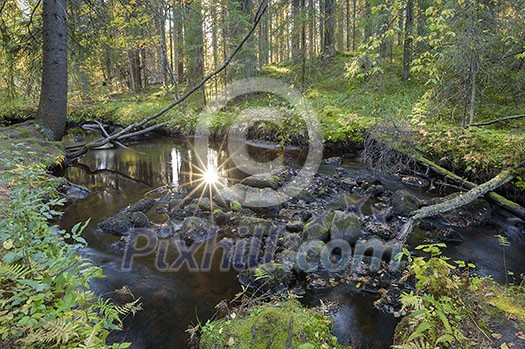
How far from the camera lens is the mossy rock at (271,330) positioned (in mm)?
2809

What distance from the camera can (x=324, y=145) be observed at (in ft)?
39.9

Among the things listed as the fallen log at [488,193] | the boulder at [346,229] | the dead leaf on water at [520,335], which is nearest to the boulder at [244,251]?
the boulder at [346,229]

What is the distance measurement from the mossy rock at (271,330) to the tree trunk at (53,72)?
878 cm

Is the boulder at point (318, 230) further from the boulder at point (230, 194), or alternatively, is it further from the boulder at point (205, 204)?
the boulder at point (205, 204)

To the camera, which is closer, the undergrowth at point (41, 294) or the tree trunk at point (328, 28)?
the undergrowth at point (41, 294)

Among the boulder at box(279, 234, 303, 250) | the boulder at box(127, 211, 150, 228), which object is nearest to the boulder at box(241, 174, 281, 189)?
the boulder at box(279, 234, 303, 250)

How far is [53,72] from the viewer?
877cm

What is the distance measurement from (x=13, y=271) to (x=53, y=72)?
8.87 meters

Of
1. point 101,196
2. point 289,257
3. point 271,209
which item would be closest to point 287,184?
point 271,209

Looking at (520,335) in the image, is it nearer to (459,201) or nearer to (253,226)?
(459,201)

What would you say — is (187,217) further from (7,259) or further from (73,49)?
(73,49)

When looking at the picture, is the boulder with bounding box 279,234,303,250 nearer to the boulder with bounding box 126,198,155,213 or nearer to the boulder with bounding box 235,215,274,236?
the boulder with bounding box 235,215,274,236

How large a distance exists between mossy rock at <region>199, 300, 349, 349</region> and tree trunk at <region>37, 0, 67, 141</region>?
8.78 meters

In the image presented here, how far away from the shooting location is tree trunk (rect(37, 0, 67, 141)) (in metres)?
8.41
